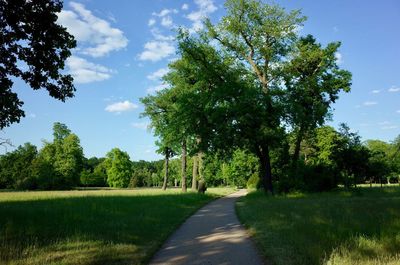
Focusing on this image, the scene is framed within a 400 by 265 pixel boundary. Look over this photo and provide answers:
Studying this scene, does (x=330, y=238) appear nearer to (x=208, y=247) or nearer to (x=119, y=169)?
(x=208, y=247)

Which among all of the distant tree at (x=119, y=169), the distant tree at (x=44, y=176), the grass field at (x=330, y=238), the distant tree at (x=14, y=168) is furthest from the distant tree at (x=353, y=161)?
the distant tree at (x=119, y=169)

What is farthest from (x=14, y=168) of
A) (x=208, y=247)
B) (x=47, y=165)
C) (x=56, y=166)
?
(x=208, y=247)

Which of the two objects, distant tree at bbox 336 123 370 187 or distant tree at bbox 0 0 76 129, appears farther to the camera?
distant tree at bbox 336 123 370 187

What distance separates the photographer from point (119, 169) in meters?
106

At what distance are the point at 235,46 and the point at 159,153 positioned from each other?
27678mm

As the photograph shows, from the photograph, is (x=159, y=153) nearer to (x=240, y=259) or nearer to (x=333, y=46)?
(x=333, y=46)

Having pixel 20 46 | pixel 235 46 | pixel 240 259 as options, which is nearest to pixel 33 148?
pixel 235 46

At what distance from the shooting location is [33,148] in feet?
324

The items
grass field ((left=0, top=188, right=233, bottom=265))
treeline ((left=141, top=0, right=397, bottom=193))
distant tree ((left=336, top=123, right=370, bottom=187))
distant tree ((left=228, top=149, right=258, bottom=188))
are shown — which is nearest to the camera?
grass field ((left=0, top=188, right=233, bottom=265))

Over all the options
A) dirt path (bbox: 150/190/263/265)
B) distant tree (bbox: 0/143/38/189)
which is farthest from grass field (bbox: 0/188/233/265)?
distant tree (bbox: 0/143/38/189)

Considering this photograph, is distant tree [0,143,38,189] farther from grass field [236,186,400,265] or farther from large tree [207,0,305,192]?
grass field [236,186,400,265]

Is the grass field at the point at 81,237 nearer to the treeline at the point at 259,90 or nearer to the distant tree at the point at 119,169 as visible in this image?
the treeline at the point at 259,90

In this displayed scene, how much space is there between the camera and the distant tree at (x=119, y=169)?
10506 centimetres

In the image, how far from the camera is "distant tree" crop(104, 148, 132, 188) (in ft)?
345
